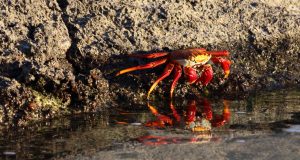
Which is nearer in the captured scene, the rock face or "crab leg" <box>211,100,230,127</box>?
"crab leg" <box>211,100,230,127</box>

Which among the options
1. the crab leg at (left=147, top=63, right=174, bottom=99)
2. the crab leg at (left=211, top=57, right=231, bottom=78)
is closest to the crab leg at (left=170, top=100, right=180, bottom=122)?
the crab leg at (left=147, top=63, right=174, bottom=99)

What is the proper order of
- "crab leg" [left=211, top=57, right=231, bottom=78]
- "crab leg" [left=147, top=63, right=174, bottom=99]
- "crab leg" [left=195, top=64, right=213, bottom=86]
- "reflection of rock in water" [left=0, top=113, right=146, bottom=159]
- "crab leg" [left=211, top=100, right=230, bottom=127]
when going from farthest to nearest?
"crab leg" [left=211, top=57, right=231, bottom=78] → "crab leg" [left=195, top=64, right=213, bottom=86] → "crab leg" [left=147, top=63, right=174, bottom=99] → "crab leg" [left=211, top=100, right=230, bottom=127] → "reflection of rock in water" [left=0, top=113, right=146, bottom=159]

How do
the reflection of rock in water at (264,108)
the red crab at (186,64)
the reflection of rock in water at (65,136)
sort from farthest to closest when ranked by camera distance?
1. the red crab at (186,64)
2. the reflection of rock in water at (264,108)
3. the reflection of rock in water at (65,136)

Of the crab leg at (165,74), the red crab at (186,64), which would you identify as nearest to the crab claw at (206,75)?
the red crab at (186,64)

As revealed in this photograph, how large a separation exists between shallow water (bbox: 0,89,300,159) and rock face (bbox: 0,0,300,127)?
0.37m

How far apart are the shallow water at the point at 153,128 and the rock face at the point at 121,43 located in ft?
1.21

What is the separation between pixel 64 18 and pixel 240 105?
7.66 ft

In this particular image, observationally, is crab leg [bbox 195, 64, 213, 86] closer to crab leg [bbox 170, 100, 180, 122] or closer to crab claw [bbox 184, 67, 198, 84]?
crab claw [bbox 184, 67, 198, 84]

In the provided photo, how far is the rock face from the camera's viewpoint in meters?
7.47

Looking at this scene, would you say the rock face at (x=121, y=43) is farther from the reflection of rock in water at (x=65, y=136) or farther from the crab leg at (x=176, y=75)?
the reflection of rock in water at (x=65, y=136)

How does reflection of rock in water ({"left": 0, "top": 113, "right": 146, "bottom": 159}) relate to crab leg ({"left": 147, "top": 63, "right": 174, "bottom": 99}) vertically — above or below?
below

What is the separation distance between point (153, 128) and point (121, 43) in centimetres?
172

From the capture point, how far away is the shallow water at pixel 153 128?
626 cm

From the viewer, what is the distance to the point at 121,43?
27.2ft
